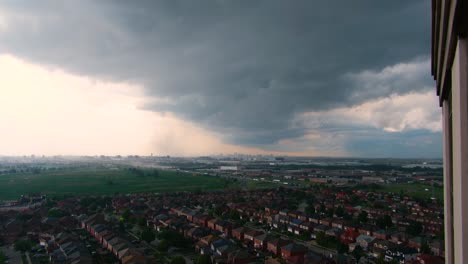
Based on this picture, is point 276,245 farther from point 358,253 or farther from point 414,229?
point 414,229

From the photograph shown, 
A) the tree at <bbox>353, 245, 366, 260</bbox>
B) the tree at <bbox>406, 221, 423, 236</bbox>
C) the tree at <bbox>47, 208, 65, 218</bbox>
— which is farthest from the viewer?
the tree at <bbox>47, 208, 65, 218</bbox>

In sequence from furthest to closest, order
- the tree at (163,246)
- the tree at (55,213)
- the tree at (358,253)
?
the tree at (55,213) → the tree at (163,246) → the tree at (358,253)

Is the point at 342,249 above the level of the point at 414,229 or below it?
below

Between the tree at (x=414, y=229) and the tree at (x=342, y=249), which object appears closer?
the tree at (x=342, y=249)

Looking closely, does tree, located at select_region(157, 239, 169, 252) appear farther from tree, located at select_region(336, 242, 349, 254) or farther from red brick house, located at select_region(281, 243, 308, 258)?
tree, located at select_region(336, 242, 349, 254)

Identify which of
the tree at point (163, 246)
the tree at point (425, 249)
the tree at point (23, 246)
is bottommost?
the tree at point (23, 246)

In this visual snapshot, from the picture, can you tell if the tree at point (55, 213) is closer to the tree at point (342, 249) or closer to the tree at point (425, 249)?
the tree at point (342, 249)

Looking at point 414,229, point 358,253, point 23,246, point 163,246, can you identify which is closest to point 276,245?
point 358,253

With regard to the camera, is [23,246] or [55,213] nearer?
[23,246]

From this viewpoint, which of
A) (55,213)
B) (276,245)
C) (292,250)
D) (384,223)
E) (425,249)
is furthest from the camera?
(55,213)

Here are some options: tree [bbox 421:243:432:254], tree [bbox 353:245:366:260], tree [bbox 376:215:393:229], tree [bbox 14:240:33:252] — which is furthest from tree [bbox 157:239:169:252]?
tree [bbox 376:215:393:229]

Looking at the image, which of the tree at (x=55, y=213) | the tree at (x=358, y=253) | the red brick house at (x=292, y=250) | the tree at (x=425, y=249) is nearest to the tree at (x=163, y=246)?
the red brick house at (x=292, y=250)
